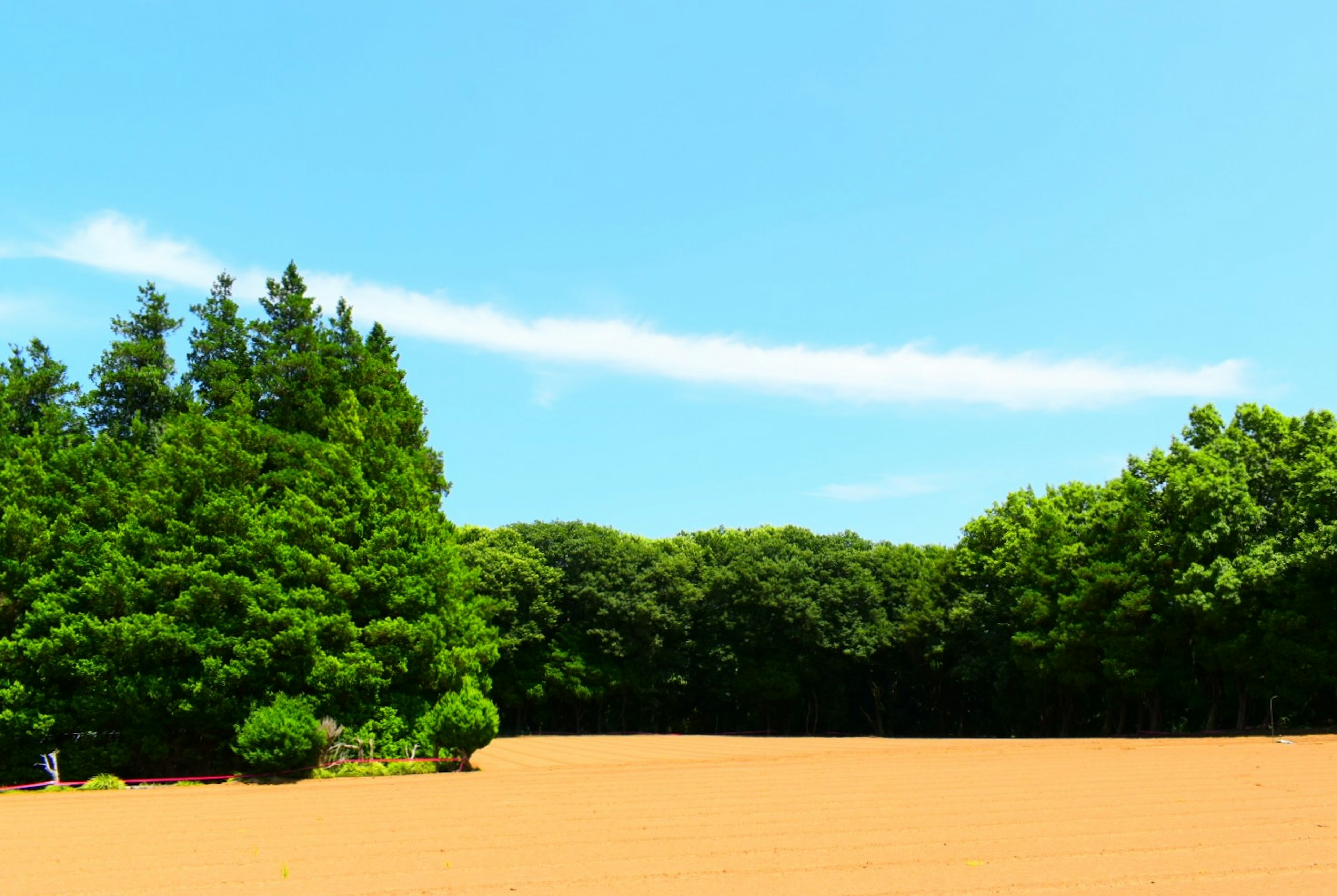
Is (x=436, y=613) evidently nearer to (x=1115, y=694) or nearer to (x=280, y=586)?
(x=280, y=586)

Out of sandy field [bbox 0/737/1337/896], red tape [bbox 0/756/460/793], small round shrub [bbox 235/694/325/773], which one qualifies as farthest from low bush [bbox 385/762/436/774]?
sandy field [bbox 0/737/1337/896]

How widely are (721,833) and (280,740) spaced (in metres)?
17.4

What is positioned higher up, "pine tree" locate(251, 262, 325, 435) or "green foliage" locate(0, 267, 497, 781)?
"pine tree" locate(251, 262, 325, 435)

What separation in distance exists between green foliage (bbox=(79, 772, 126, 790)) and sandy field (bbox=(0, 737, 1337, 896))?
1702 mm

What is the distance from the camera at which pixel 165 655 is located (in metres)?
29.8

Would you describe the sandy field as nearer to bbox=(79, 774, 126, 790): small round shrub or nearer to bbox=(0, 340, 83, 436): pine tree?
bbox=(79, 774, 126, 790): small round shrub

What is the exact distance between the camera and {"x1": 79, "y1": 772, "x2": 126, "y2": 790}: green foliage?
27312mm

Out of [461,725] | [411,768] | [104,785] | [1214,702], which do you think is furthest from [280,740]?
[1214,702]

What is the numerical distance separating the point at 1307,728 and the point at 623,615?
121 feet

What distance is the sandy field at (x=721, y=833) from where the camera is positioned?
11.0m

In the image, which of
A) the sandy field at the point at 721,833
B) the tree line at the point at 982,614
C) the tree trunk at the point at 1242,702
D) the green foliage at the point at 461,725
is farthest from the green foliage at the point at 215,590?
the tree trunk at the point at 1242,702

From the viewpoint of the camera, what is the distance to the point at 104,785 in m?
27.4

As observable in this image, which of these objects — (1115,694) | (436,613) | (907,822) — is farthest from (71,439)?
(1115,694)

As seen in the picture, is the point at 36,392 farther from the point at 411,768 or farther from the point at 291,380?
the point at 411,768
